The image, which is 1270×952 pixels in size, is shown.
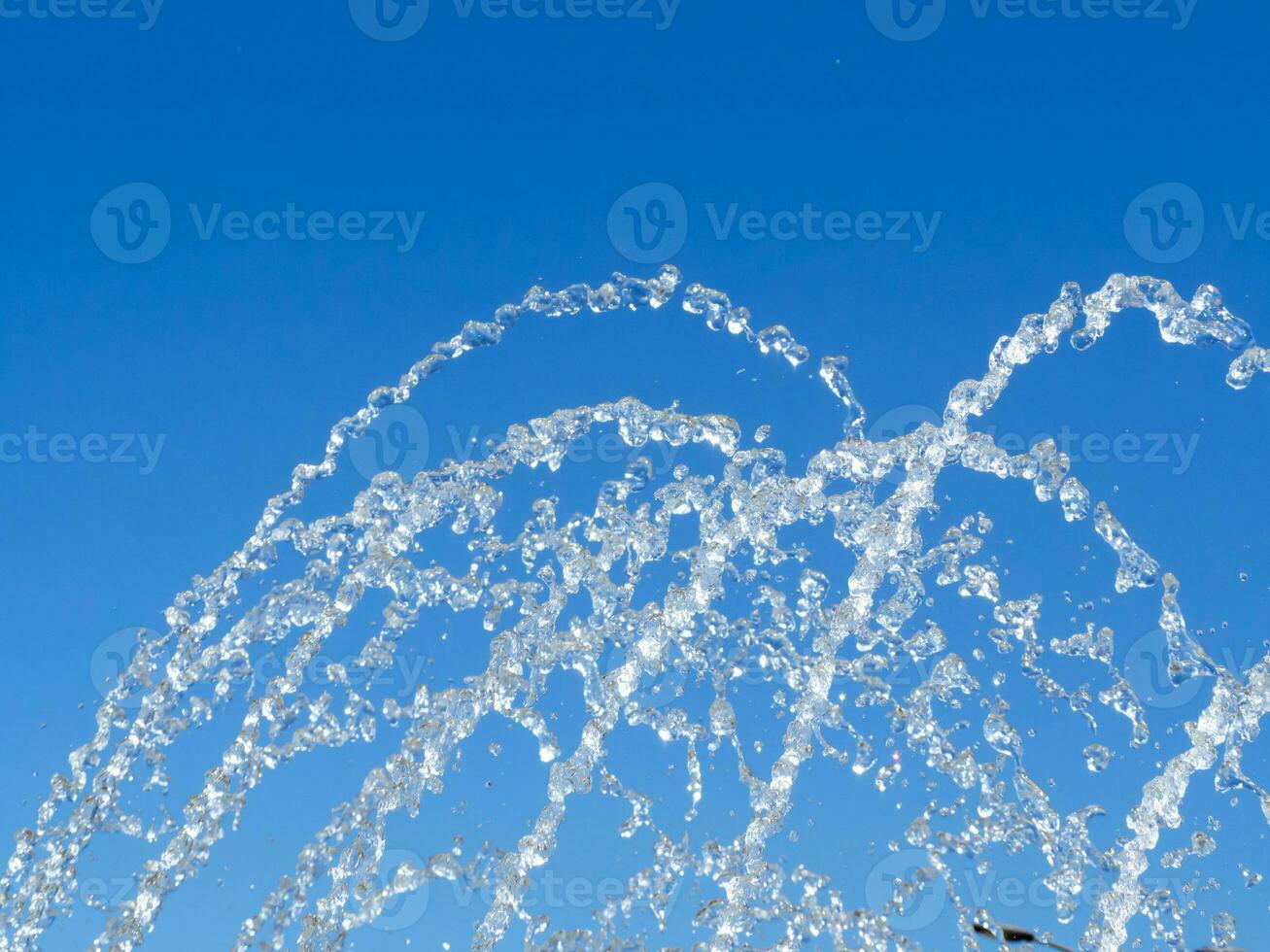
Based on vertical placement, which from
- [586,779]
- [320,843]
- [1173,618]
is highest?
[1173,618]

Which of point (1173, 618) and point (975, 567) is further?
point (975, 567)

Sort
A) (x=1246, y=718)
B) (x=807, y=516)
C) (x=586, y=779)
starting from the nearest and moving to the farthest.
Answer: (x=1246, y=718)
(x=586, y=779)
(x=807, y=516)

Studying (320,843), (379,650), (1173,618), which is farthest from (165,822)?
(1173,618)

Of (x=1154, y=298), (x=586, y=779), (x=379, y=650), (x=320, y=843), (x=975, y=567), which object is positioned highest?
(x=1154, y=298)

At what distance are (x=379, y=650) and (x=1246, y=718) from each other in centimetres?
430

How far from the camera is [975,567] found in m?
7.12

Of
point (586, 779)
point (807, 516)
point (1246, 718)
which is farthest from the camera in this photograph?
point (807, 516)

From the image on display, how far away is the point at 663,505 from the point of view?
7.10 metres

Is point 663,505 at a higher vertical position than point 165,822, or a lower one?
higher

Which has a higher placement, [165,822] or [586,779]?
[586,779]

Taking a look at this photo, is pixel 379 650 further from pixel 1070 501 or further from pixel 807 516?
pixel 1070 501

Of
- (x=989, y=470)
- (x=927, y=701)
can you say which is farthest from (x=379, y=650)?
(x=989, y=470)

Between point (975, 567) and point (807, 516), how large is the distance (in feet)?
3.18

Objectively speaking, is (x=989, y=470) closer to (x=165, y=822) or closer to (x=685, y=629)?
(x=685, y=629)
